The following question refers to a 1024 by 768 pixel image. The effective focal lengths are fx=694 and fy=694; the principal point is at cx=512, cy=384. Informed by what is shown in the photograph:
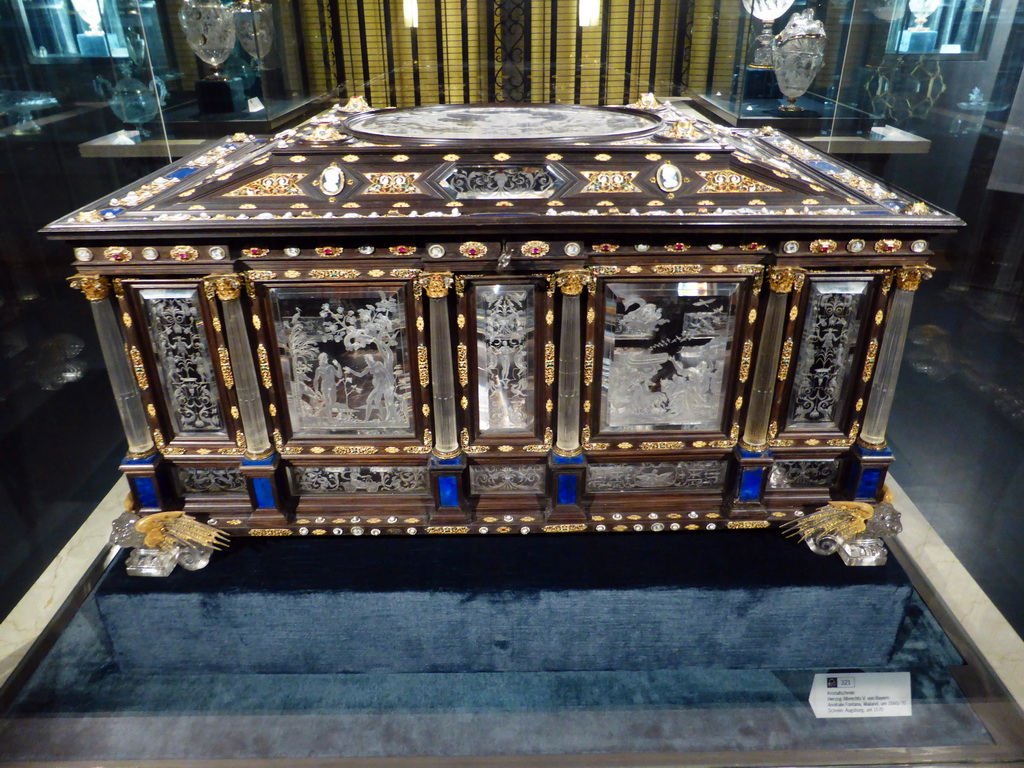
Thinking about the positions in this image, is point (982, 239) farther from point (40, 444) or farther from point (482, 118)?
point (40, 444)

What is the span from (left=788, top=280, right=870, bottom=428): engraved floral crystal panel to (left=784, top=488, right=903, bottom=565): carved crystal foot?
44 cm

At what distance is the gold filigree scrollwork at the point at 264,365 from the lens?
309cm

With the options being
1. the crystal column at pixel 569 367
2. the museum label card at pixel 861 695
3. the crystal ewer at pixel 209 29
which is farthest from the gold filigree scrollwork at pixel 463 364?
the crystal ewer at pixel 209 29

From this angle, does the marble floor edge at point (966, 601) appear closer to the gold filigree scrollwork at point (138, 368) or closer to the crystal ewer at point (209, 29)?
the gold filigree scrollwork at point (138, 368)

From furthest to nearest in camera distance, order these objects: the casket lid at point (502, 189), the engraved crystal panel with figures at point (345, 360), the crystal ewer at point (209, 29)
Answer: the crystal ewer at point (209, 29) → the engraved crystal panel with figures at point (345, 360) → the casket lid at point (502, 189)

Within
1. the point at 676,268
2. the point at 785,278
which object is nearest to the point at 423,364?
the point at 676,268

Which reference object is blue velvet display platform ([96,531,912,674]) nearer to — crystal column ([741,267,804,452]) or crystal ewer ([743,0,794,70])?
crystal column ([741,267,804,452])

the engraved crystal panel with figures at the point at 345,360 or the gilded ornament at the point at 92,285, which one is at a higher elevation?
the gilded ornament at the point at 92,285

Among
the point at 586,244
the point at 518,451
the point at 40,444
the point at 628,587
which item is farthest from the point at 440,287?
the point at 40,444

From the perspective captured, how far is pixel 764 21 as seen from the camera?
3875 millimetres

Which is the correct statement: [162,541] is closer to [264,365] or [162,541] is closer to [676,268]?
[264,365]

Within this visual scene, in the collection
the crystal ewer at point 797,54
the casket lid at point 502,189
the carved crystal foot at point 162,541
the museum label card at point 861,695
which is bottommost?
the museum label card at point 861,695

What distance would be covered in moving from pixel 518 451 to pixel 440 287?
90 centimetres

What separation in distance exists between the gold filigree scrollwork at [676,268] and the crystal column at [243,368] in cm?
175
